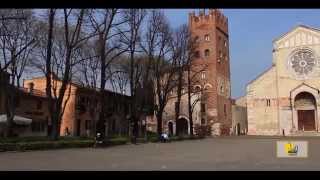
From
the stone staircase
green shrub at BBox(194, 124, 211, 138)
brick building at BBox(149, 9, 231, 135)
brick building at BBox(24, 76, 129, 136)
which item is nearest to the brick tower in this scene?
brick building at BBox(149, 9, 231, 135)

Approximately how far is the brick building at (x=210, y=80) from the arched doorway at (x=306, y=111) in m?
14.2

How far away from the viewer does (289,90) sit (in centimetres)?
6588

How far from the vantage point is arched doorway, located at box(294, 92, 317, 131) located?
64.4 meters

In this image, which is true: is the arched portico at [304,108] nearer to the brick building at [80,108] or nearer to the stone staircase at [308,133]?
the stone staircase at [308,133]

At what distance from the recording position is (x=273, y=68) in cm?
6812

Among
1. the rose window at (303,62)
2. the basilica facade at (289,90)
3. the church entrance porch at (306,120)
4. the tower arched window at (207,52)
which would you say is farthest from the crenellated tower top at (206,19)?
the church entrance porch at (306,120)

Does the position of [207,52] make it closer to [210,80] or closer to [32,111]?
[210,80]

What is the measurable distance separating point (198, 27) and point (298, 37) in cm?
1940

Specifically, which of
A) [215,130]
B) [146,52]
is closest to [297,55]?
[215,130]

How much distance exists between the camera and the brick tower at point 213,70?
75125 mm

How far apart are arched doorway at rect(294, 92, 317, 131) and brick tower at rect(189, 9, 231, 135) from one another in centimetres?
1418

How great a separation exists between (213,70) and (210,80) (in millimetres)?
1830
